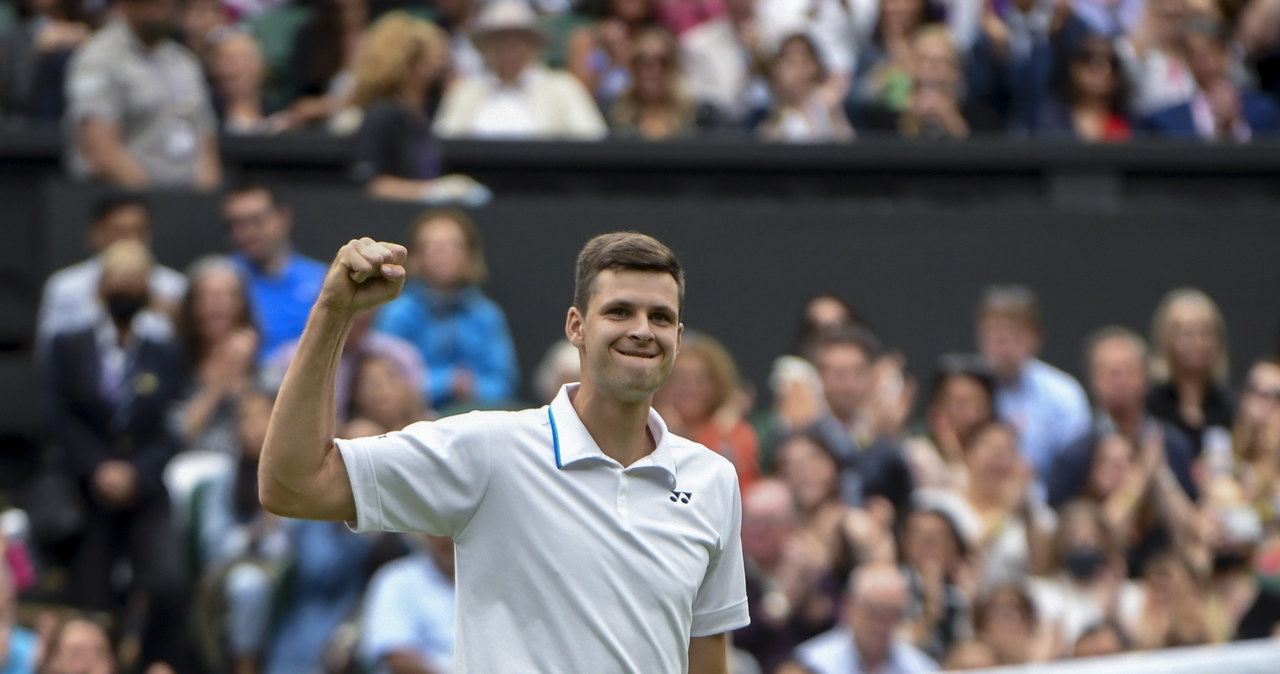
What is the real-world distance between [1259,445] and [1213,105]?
9.73 ft

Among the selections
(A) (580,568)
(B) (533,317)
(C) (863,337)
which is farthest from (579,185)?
(A) (580,568)

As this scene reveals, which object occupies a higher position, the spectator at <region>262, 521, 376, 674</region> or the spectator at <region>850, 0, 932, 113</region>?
the spectator at <region>850, 0, 932, 113</region>

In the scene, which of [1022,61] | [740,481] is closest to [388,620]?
[740,481]

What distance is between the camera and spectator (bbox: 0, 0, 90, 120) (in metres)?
9.73

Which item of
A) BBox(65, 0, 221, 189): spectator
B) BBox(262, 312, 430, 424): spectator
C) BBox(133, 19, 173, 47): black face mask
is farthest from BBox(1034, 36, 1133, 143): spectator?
BBox(133, 19, 173, 47): black face mask

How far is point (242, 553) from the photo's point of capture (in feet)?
24.9

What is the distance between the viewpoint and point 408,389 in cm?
790

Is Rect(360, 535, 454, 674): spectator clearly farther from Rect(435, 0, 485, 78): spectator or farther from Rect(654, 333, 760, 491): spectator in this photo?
Rect(435, 0, 485, 78): spectator

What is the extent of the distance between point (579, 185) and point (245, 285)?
2241 mm

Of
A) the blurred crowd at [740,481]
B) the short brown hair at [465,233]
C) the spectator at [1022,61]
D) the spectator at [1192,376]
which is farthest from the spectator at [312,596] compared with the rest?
the spectator at [1022,61]

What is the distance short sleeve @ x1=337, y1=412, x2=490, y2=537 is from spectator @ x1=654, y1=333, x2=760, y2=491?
4.66m

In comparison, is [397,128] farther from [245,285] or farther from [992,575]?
[992,575]

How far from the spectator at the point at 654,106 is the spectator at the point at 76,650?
4.07 metres

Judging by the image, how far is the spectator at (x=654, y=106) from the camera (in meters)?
10.0
